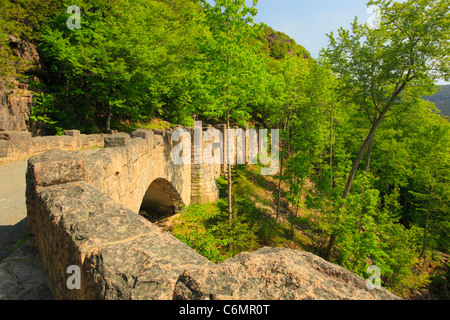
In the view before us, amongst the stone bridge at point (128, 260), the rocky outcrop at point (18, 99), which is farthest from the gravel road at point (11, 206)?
the rocky outcrop at point (18, 99)

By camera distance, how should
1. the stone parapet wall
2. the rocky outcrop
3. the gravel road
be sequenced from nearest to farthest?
the gravel road, the stone parapet wall, the rocky outcrop

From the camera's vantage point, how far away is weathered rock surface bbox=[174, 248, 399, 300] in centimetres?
120

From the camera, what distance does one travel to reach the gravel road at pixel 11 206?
3.51m

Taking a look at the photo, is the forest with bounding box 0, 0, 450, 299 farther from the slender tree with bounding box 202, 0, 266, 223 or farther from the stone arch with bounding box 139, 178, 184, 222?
the stone arch with bounding box 139, 178, 184, 222

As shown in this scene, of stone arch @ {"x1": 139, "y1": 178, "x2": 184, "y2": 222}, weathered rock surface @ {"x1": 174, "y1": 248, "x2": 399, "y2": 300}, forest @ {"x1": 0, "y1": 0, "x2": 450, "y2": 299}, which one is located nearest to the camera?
weathered rock surface @ {"x1": 174, "y1": 248, "x2": 399, "y2": 300}

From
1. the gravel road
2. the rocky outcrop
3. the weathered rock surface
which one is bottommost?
the gravel road

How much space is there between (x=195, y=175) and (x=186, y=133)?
10.4 feet

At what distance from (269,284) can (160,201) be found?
12.8m

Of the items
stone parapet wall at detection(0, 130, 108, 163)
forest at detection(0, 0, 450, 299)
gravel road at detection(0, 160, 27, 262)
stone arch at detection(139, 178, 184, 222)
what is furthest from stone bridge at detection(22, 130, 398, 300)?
stone arch at detection(139, 178, 184, 222)

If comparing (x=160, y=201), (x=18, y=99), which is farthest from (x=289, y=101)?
(x=18, y=99)

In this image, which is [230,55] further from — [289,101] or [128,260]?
[128,260]

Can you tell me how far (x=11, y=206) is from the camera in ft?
16.1

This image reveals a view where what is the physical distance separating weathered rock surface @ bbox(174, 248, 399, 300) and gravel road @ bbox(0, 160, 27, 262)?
3269mm
